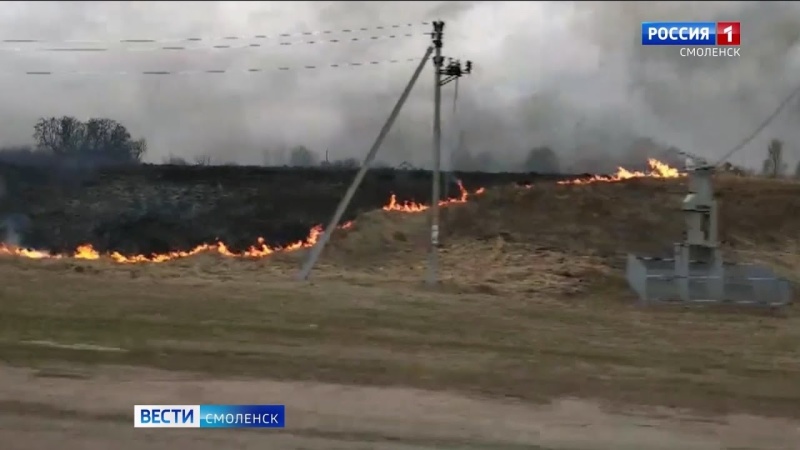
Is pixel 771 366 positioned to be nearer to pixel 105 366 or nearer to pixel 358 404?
pixel 358 404

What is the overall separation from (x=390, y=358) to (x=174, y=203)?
2908 centimetres

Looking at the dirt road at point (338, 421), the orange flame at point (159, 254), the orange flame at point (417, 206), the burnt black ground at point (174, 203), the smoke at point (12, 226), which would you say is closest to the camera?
the dirt road at point (338, 421)

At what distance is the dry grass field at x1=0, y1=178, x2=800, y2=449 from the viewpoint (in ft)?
25.3

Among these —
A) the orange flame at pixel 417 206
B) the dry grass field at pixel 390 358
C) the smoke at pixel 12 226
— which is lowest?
the dry grass field at pixel 390 358

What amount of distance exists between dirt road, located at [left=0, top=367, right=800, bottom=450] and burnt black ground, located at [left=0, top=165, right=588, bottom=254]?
72.8 feet

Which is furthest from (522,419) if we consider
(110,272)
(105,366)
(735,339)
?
(110,272)

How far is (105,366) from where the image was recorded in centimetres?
1010

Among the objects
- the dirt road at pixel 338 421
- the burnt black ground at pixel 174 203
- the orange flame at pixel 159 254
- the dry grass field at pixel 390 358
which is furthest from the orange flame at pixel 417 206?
the dirt road at pixel 338 421

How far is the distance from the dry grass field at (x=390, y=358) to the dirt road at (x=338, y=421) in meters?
0.03

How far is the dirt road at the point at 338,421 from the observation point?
277 inches

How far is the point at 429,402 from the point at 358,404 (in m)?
0.80

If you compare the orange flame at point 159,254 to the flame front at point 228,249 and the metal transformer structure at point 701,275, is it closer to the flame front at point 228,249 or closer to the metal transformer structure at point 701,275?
the flame front at point 228,249

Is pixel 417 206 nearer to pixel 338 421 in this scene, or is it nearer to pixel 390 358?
pixel 390 358

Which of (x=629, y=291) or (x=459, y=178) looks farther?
(x=459, y=178)
